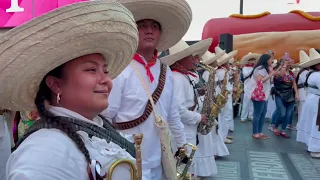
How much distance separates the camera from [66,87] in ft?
4.54

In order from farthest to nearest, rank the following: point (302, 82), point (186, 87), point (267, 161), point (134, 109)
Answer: point (302, 82), point (267, 161), point (186, 87), point (134, 109)

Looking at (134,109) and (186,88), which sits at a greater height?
(134,109)

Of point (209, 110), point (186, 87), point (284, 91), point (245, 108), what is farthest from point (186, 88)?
point (245, 108)

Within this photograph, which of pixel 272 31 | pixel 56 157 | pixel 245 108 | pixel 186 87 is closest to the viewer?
pixel 56 157

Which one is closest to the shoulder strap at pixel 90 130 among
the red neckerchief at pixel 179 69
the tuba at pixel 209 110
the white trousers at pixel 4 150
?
the white trousers at pixel 4 150

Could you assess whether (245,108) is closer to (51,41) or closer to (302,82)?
(302,82)

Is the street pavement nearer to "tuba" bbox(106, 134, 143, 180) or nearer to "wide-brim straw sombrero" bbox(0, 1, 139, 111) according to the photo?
"tuba" bbox(106, 134, 143, 180)

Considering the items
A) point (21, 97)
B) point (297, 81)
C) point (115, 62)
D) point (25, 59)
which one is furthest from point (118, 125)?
point (297, 81)

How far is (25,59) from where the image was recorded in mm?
1221

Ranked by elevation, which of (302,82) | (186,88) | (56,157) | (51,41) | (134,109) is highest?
(51,41)

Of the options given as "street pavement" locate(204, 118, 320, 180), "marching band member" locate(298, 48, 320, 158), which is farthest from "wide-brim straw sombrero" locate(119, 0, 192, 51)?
"marching band member" locate(298, 48, 320, 158)

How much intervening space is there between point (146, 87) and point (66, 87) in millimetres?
1121

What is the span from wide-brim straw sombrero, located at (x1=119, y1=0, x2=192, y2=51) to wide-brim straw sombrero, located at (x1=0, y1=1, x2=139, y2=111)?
39.5 inches

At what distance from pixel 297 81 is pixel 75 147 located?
742 centimetres
